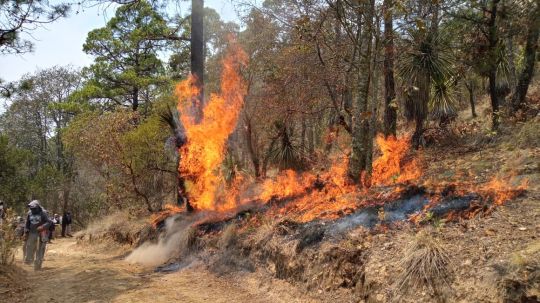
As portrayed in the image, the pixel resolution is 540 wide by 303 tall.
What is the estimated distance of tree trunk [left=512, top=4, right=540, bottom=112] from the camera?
10797 millimetres

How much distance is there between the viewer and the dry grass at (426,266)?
5.74 m

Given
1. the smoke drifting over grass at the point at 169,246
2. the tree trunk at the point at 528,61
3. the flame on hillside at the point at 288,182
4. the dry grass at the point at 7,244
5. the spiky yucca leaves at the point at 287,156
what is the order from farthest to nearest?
the spiky yucca leaves at the point at 287,156, the smoke drifting over grass at the point at 169,246, the tree trunk at the point at 528,61, the dry grass at the point at 7,244, the flame on hillside at the point at 288,182

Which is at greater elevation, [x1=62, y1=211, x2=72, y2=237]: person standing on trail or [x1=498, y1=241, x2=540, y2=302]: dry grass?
[x1=498, y1=241, x2=540, y2=302]: dry grass

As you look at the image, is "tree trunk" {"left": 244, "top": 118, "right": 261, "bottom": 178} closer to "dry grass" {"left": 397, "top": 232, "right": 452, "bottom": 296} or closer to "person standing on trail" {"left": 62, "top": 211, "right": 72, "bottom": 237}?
"dry grass" {"left": 397, "top": 232, "right": 452, "bottom": 296}

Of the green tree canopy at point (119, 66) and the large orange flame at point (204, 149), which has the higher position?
the green tree canopy at point (119, 66)

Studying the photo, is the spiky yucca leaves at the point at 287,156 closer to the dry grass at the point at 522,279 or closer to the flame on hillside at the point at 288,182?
the flame on hillside at the point at 288,182

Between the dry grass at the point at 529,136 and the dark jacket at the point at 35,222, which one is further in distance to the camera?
the dark jacket at the point at 35,222

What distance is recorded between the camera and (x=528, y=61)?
12297 mm

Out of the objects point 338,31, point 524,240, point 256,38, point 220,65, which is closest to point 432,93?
point 338,31

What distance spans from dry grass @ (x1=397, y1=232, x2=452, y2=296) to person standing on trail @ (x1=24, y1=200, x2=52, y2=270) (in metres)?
10.4

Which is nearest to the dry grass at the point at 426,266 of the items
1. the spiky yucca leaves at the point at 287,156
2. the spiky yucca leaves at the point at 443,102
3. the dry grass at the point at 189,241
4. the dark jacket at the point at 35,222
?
the dry grass at the point at 189,241

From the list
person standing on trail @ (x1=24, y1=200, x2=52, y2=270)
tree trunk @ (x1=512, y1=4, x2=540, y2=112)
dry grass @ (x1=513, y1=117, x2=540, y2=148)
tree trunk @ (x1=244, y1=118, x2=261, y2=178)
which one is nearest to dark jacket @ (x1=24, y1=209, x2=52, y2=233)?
person standing on trail @ (x1=24, y1=200, x2=52, y2=270)

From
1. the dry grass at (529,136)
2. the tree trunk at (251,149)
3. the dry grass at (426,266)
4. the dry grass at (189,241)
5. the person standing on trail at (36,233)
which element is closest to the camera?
the dry grass at (426,266)

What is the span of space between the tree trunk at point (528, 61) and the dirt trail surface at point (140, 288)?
29.8 feet
